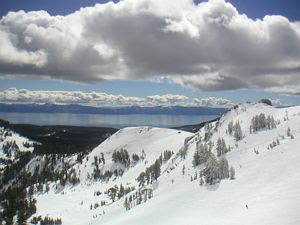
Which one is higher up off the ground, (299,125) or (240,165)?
(299,125)

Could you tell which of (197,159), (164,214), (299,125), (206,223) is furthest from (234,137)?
(206,223)

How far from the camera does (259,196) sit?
53656 millimetres

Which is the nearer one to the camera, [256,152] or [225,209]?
[225,209]

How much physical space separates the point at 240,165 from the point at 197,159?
31622 mm

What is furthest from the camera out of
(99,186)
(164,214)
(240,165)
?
(99,186)

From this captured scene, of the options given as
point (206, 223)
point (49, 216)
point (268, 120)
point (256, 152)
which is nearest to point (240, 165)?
point (256, 152)

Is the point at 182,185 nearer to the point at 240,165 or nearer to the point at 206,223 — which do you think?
the point at 240,165

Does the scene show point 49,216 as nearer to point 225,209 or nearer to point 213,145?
point 213,145

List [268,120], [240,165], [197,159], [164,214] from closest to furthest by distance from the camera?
[164,214] → [240,165] → [197,159] → [268,120]

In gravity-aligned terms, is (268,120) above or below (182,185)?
above

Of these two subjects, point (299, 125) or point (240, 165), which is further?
point (299, 125)

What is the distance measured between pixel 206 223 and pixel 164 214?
1569cm

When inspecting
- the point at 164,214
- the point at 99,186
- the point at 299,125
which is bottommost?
the point at 99,186

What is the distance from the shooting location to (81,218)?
12188cm
